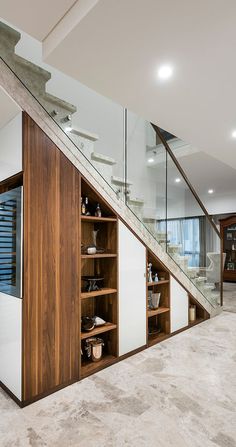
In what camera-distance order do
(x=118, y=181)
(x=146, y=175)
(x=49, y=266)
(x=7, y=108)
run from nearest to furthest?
(x=7, y=108), (x=49, y=266), (x=118, y=181), (x=146, y=175)

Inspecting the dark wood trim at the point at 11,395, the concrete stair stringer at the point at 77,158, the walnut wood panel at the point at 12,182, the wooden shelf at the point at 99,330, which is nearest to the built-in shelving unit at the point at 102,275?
the wooden shelf at the point at 99,330

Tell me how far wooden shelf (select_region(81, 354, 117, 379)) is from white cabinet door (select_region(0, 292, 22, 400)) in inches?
26.4

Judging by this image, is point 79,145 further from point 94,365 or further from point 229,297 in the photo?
point 229,297

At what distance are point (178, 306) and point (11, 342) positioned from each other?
2.50 meters

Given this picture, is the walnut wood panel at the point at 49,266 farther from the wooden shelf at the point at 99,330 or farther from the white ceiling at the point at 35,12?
the white ceiling at the point at 35,12

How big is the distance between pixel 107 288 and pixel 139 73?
7.23ft

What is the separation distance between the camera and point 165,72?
2.13 m

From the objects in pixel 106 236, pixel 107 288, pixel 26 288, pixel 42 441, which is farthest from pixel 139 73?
pixel 42 441

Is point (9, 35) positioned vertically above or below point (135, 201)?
above

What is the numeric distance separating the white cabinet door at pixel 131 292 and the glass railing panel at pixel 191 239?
0.80 metres

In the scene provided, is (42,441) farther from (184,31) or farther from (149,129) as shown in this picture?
(149,129)

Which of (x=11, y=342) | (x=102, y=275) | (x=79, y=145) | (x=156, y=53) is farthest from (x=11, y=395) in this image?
(x=156, y=53)

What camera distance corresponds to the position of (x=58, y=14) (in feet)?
5.57

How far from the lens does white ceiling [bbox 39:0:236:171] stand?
1.58 meters
